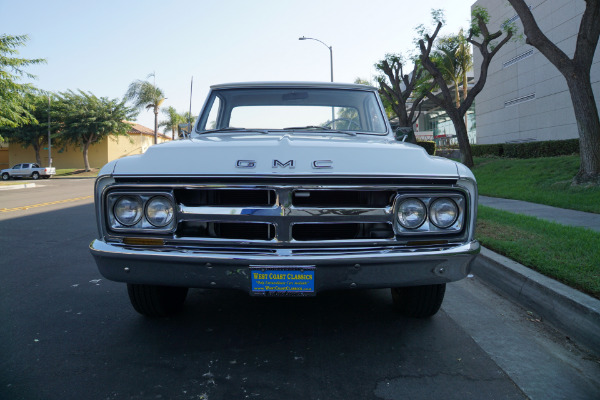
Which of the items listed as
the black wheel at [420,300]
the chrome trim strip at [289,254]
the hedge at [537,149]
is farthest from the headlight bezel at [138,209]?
the hedge at [537,149]

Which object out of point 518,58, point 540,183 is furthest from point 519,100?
point 540,183

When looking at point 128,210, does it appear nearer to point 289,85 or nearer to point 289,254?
point 289,254

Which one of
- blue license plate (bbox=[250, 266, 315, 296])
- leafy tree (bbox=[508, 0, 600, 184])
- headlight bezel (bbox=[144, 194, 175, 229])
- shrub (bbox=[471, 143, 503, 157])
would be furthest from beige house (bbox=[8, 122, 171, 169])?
blue license plate (bbox=[250, 266, 315, 296])

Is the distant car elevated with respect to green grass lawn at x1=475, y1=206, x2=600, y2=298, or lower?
elevated

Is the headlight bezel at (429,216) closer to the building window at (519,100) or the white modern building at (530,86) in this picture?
the white modern building at (530,86)

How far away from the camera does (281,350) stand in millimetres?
2873

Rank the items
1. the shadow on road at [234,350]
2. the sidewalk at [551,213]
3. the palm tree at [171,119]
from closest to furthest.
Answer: the shadow on road at [234,350], the sidewalk at [551,213], the palm tree at [171,119]

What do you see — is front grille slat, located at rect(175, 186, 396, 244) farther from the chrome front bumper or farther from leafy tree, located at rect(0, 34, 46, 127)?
leafy tree, located at rect(0, 34, 46, 127)

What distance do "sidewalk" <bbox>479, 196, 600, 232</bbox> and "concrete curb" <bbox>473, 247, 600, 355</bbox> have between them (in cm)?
243

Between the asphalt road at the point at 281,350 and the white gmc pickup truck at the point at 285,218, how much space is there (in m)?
0.50

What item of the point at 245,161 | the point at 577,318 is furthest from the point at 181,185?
the point at 577,318

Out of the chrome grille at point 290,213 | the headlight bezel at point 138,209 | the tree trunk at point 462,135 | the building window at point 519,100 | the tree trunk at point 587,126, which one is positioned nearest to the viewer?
the chrome grille at point 290,213

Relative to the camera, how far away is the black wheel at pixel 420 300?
126 inches

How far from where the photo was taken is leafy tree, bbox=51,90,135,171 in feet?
135
